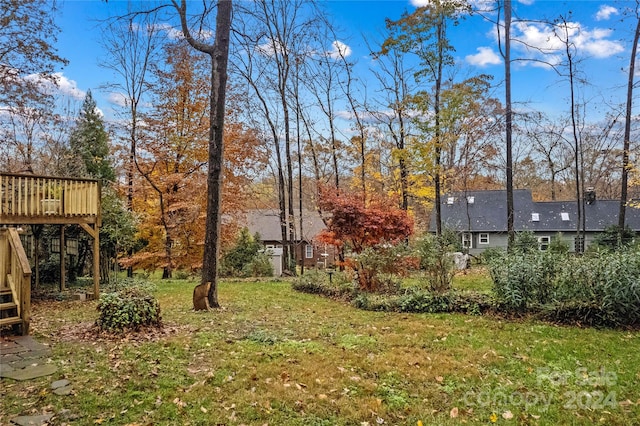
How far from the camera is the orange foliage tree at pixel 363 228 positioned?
9828 mm

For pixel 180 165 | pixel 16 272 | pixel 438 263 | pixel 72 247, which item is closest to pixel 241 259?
pixel 180 165

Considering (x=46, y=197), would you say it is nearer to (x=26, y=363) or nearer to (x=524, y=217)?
(x=26, y=363)

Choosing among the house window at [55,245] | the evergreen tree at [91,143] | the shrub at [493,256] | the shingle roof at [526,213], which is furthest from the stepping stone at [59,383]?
the shingle roof at [526,213]

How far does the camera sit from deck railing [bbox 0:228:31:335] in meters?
5.60

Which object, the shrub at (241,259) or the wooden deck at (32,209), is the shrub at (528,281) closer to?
the wooden deck at (32,209)

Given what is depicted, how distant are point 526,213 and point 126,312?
26.6 metres

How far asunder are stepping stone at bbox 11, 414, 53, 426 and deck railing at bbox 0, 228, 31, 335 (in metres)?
3.09

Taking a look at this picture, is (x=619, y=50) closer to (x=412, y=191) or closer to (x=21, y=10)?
(x=412, y=191)

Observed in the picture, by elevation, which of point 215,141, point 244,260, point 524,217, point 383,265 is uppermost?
point 215,141

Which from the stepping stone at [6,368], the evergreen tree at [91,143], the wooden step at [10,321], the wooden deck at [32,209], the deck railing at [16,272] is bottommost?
the stepping stone at [6,368]

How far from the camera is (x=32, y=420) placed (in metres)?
3.05

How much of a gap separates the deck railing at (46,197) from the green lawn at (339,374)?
3.14 m

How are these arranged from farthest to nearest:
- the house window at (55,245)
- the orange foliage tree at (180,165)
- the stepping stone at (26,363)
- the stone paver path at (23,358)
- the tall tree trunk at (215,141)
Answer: the orange foliage tree at (180,165) → the house window at (55,245) → the tall tree trunk at (215,141) → the stepping stone at (26,363) → the stone paver path at (23,358)

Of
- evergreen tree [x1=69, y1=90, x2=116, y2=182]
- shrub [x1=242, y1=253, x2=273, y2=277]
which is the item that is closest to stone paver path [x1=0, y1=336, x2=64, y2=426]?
shrub [x1=242, y1=253, x2=273, y2=277]
